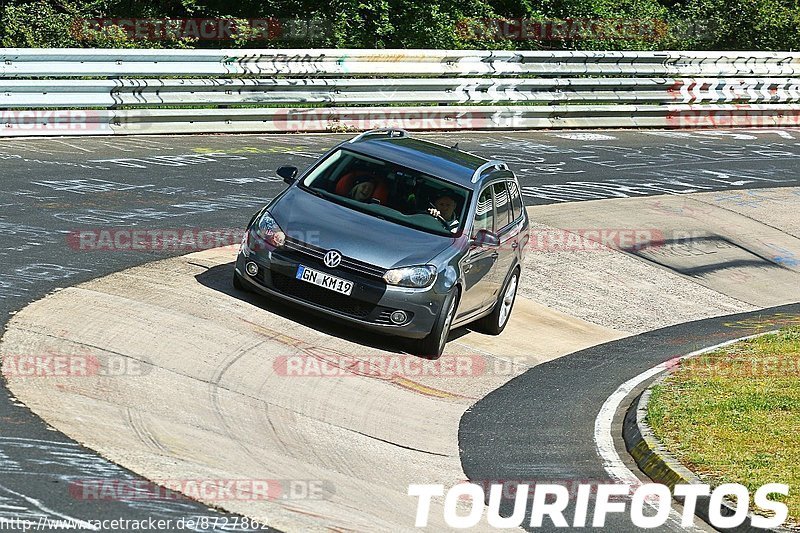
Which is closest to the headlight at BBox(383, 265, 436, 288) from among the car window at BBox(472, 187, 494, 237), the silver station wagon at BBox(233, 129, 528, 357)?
the silver station wagon at BBox(233, 129, 528, 357)

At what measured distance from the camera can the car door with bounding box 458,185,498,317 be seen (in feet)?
38.3

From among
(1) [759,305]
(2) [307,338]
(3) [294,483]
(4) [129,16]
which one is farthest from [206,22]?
(3) [294,483]

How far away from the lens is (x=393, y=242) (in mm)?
11211

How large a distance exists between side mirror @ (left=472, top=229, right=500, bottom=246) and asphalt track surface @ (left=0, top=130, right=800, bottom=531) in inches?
51.1

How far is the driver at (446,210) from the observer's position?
11.8 meters

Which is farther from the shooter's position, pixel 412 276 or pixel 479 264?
pixel 479 264

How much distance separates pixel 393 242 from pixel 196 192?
5.64 meters

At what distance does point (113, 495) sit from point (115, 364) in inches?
101

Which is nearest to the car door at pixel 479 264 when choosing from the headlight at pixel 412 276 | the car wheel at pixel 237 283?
the headlight at pixel 412 276

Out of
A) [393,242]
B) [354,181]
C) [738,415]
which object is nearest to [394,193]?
[354,181]

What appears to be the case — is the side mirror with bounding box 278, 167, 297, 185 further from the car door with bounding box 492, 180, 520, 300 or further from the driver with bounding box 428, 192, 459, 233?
the car door with bounding box 492, 180, 520, 300

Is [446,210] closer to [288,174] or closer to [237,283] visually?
[288,174]

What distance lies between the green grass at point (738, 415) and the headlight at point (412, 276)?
2.18 meters

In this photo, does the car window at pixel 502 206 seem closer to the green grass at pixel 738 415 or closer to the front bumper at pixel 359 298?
the front bumper at pixel 359 298
